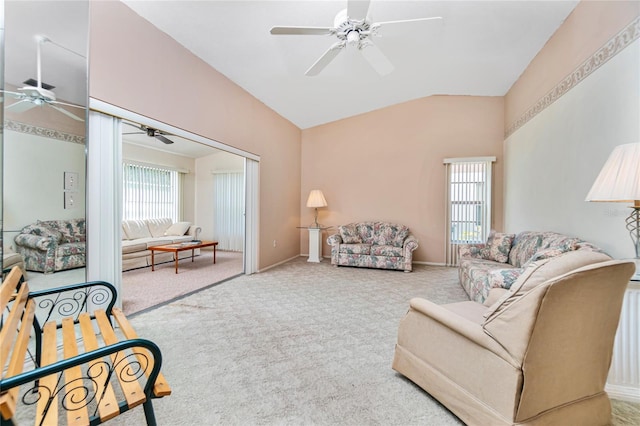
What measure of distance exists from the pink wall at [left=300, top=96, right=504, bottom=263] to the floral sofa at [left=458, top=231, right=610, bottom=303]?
1571mm

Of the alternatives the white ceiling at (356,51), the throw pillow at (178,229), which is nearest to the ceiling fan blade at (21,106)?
the white ceiling at (356,51)

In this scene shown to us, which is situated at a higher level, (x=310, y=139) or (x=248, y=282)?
(x=310, y=139)

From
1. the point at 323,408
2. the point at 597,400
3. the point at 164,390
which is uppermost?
the point at 164,390

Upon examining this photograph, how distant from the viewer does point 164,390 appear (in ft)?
3.67

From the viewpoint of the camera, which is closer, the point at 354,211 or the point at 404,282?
the point at 404,282

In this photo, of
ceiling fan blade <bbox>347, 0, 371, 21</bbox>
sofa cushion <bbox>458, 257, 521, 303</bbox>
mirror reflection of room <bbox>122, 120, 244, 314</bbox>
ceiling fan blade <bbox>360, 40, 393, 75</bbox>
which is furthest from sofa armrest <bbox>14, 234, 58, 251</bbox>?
sofa cushion <bbox>458, 257, 521, 303</bbox>

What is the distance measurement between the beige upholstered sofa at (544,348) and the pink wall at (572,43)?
2.32 meters

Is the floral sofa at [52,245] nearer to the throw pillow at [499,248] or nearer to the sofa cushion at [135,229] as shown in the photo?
the sofa cushion at [135,229]

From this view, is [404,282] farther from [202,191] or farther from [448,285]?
[202,191]

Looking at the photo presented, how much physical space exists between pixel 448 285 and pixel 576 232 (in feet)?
5.53

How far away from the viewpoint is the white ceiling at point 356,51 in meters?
2.68

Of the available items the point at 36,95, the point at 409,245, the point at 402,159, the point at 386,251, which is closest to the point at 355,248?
the point at 386,251

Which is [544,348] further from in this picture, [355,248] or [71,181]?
[355,248]

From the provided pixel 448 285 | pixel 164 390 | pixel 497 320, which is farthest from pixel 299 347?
pixel 448 285
